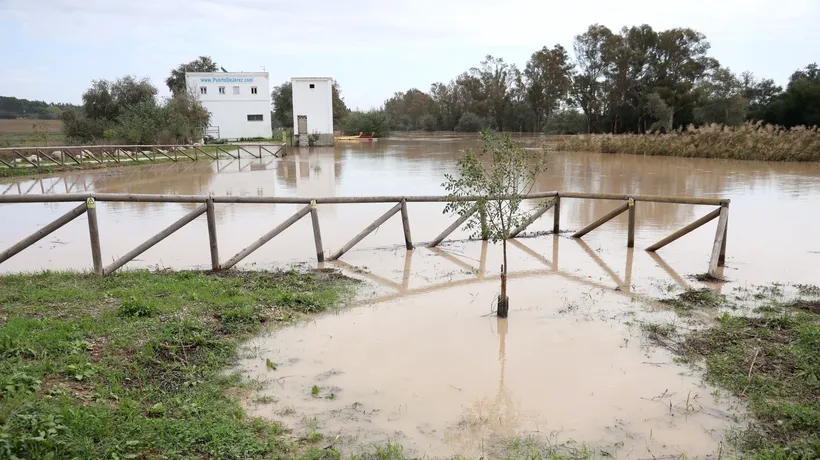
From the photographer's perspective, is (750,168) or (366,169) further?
(366,169)

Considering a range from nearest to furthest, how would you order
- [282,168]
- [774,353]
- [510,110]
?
1. [774,353]
2. [282,168]
3. [510,110]

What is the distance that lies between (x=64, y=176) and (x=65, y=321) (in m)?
21.2

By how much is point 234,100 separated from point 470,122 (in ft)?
141

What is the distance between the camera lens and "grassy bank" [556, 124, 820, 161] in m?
29.9

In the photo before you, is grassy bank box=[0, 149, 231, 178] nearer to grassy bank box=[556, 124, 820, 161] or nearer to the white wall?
the white wall

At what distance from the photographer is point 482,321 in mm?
6578

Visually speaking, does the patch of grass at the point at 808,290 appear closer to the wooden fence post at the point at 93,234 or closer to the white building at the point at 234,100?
the wooden fence post at the point at 93,234

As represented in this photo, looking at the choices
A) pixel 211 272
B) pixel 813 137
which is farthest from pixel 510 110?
pixel 211 272

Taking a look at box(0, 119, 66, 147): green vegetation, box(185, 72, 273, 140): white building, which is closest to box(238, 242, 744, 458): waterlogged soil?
box(0, 119, 66, 147): green vegetation

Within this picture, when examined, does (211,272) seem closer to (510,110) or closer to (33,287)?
(33,287)

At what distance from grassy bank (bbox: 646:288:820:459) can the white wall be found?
156 feet

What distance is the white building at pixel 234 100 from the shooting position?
55906mm

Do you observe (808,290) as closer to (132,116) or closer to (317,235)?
(317,235)

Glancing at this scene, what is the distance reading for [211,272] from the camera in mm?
8102
